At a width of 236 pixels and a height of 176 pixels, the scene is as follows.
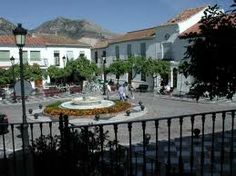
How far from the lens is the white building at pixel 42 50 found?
39.6 metres

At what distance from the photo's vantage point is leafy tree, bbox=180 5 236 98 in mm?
4086

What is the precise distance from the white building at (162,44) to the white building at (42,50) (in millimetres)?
4754

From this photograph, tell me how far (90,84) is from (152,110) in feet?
50.4

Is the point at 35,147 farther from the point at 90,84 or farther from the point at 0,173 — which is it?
the point at 90,84

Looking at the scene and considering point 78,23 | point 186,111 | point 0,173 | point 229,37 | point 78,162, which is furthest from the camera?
point 78,23

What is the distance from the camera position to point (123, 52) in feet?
136

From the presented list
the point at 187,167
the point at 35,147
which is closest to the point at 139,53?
the point at 187,167

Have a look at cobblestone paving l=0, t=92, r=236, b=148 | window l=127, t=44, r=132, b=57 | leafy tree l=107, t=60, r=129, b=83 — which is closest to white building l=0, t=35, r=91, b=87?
window l=127, t=44, r=132, b=57

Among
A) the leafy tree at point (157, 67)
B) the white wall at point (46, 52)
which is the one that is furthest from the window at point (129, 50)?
the leafy tree at point (157, 67)

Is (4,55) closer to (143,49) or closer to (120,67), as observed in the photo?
(120,67)

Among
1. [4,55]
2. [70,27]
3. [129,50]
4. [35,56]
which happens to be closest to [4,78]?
[4,55]

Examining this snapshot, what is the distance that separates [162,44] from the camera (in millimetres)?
35094

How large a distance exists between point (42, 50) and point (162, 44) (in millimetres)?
14220

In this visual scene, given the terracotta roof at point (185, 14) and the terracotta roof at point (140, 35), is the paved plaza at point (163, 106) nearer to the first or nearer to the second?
the terracotta roof at point (185, 14)
